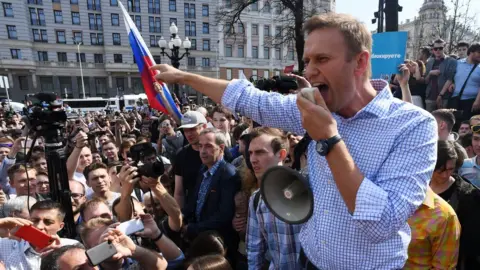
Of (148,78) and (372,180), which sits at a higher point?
(148,78)

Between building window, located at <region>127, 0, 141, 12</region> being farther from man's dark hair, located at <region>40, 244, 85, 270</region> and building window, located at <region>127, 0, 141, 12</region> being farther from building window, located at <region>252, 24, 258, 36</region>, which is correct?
man's dark hair, located at <region>40, 244, 85, 270</region>

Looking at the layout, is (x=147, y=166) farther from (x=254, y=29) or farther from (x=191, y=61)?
(x=191, y=61)

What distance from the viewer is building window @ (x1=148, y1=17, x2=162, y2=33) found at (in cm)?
5270

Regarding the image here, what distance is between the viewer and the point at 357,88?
134 centimetres

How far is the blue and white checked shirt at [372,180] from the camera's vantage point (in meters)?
1.08

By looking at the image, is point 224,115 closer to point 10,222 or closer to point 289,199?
point 10,222

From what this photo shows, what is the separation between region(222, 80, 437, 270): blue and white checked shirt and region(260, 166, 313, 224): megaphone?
0.07 metres

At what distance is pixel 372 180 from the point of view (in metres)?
1.23

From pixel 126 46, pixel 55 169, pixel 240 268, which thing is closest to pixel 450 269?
pixel 240 268

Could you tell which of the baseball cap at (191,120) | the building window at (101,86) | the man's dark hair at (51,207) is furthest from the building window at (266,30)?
the man's dark hair at (51,207)

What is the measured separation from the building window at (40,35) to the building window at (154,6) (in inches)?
614

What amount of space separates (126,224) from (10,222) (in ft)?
2.45

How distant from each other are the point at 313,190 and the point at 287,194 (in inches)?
5.0

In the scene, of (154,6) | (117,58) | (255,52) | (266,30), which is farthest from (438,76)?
(154,6)
